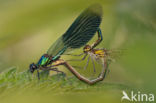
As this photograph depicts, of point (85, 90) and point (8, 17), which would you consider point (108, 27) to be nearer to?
point (8, 17)

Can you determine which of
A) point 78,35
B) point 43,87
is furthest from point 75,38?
point 43,87

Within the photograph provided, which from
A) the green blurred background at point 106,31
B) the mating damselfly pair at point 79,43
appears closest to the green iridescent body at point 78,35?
the mating damselfly pair at point 79,43

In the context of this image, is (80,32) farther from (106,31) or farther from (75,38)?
(106,31)

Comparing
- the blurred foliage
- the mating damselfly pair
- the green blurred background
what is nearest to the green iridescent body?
the mating damselfly pair

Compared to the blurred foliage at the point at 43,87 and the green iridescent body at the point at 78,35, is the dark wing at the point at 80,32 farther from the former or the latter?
the blurred foliage at the point at 43,87

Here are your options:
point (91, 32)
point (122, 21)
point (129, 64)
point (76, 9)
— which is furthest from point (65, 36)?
point (122, 21)

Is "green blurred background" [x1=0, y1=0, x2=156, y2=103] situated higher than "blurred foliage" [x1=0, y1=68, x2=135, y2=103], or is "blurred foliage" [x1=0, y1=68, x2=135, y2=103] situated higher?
"green blurred background" [x1=0, y1=0, x2=156, y2=103]

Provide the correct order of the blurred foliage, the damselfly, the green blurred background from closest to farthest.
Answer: the blurred foliage
the damselfly
the green blurred background

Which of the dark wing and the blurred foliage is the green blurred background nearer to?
the dark wing

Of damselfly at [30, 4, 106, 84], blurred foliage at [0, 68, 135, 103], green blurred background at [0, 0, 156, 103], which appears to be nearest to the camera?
blurred foliage at [0, 68, 135, 103]
